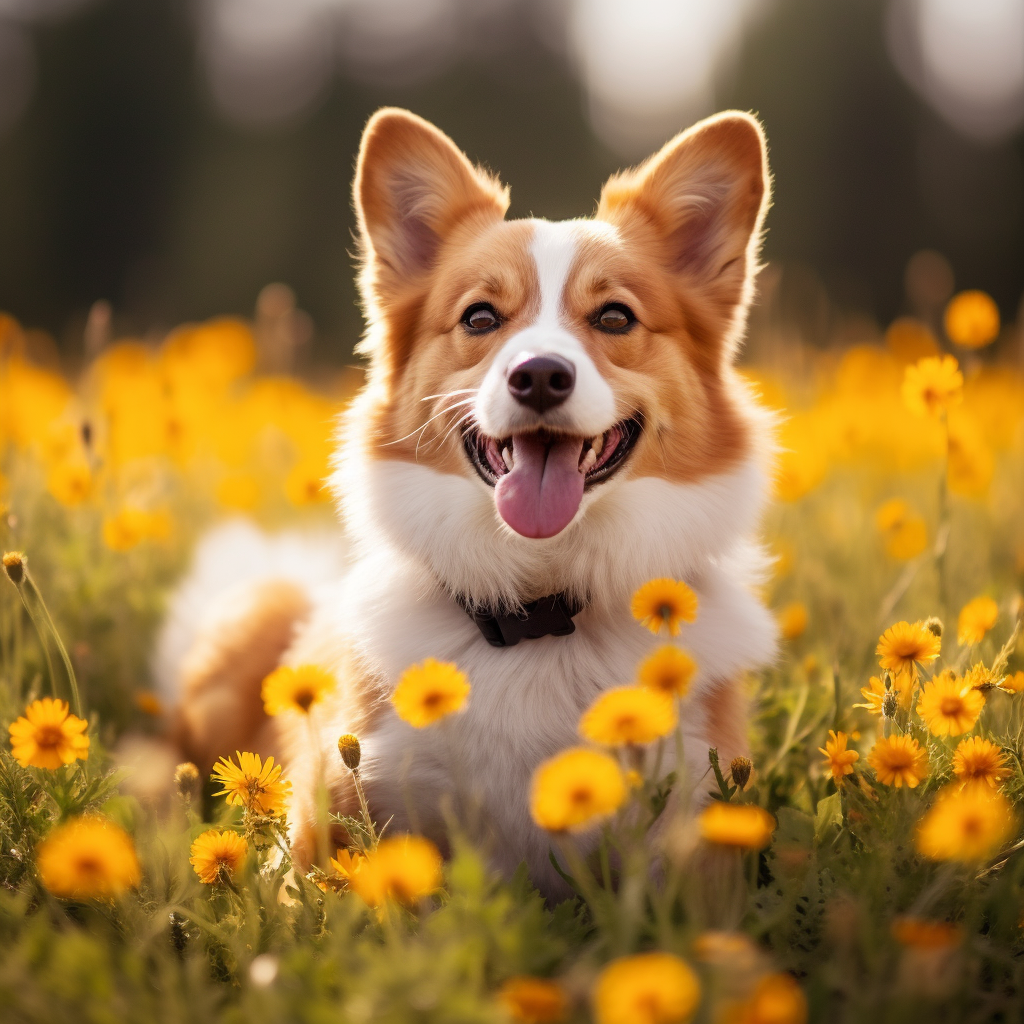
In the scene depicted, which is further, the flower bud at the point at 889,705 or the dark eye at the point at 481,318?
the dark eye at the point at 481,318

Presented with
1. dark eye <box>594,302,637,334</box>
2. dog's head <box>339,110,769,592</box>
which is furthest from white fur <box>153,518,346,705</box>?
dark eye <box>594,302,637,334</box>

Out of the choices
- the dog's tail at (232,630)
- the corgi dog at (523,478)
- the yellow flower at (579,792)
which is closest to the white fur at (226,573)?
the dog's tail at (232,630)

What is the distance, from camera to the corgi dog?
85.3 inches

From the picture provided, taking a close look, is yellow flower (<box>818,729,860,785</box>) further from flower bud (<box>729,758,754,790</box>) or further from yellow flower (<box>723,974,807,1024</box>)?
yellow flower (<box>723,974,807,1024</box>)

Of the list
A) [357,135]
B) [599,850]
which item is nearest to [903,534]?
[599,850]

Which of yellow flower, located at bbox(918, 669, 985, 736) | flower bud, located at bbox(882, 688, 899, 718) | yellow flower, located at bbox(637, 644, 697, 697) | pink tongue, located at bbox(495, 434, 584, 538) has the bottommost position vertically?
flower bud, located at bbox(882, 688, 899, 718)

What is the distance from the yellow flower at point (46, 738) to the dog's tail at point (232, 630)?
117 cm

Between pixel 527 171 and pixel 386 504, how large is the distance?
15.4 m

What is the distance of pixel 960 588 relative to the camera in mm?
3389

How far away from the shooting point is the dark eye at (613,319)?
257 centimetres

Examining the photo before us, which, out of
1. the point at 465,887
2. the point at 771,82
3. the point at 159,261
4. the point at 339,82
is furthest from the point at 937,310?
the point at 339,82

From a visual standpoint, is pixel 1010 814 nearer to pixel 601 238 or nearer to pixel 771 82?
pixel 601 238

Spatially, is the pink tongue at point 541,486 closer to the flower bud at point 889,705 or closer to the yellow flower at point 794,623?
the flower bud at point 889,705

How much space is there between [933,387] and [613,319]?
87 centimetres
